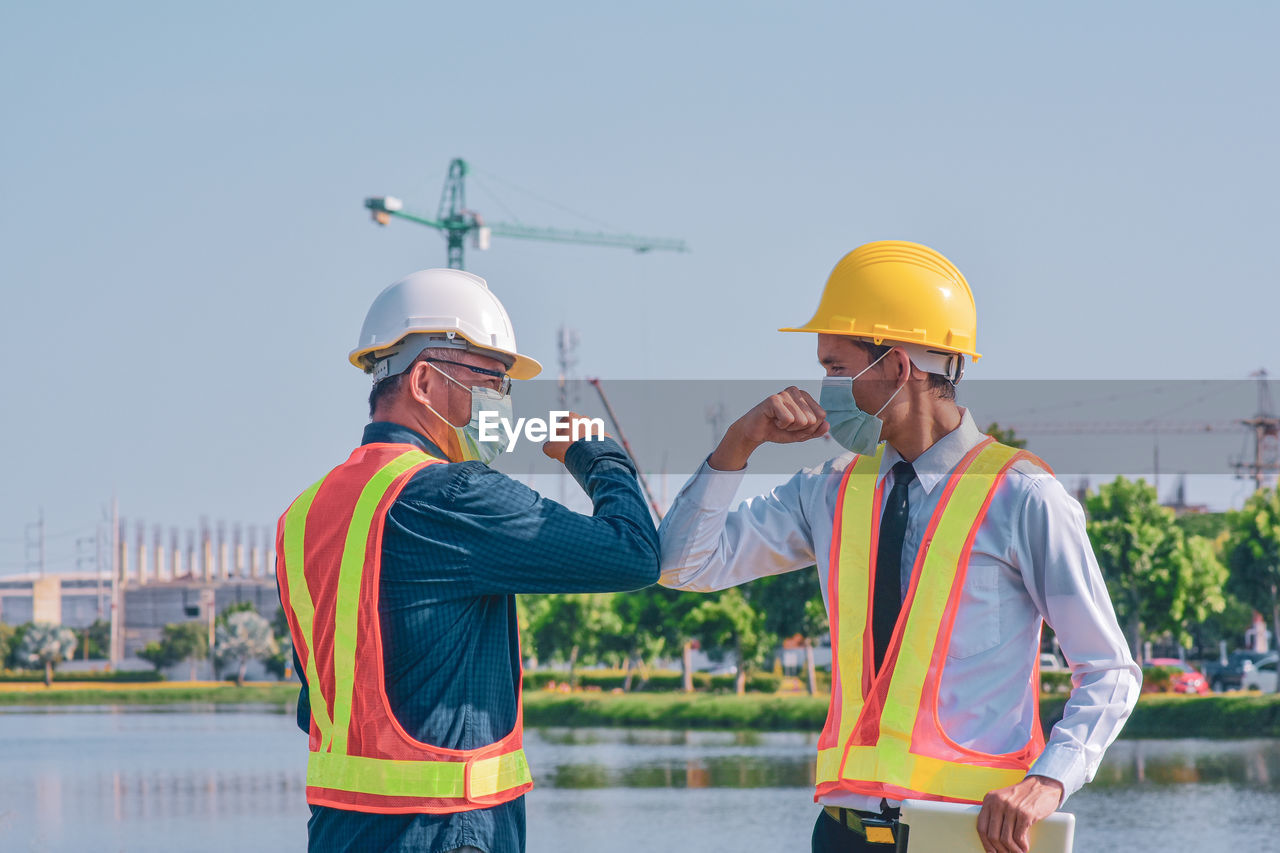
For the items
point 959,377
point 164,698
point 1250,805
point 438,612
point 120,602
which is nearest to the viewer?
point 438,612

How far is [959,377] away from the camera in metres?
3.83

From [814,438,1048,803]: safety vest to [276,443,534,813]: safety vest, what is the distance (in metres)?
0.77

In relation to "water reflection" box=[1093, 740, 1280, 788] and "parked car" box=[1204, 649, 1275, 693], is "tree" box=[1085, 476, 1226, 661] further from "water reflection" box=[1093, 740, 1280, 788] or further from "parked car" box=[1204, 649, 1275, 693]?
"parked car" box=[1204, 649, 1275, 693]

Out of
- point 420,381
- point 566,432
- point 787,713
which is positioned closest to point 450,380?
point 420,381

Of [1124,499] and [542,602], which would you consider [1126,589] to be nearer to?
[1124,499]

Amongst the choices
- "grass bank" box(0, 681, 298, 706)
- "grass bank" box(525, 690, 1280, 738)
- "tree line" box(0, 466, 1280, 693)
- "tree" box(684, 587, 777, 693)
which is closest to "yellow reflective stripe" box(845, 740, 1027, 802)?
"tree line" box(0, 466, 1280, 693)

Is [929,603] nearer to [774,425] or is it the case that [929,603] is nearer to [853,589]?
[853,589]

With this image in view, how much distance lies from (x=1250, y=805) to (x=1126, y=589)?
63.0 feet

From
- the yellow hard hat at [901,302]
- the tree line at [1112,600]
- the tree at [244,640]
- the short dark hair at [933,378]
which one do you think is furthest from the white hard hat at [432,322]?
the tree at [244,640]

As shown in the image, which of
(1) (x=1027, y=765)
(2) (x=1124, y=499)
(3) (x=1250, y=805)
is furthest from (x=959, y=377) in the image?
(2) (x=1124, y=499)

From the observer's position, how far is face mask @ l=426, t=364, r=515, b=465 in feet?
12.0

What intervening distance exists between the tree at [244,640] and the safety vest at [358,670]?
8465cm

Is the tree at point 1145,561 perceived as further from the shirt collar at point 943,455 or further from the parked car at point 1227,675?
the shirt collar at point 943,455

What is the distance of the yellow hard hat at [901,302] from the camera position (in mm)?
3713
